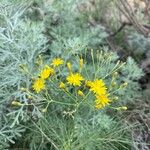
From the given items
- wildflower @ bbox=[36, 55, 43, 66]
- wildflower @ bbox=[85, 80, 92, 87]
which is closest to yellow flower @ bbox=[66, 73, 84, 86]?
wildflower @ bbox=[85, 80, 92, 87]

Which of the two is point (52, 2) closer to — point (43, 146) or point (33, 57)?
point (33, 57)

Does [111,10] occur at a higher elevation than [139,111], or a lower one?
higher

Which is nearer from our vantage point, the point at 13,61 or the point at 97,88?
the point at 97,88

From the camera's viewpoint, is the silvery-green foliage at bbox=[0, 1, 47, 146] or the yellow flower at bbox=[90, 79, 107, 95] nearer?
the yellow flower at bbox=[90, 79, 107, 95]

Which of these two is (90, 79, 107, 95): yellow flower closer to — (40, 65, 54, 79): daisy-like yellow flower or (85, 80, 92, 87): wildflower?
(85, 80, 92, 87): wildflower

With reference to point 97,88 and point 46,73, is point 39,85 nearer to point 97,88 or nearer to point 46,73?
point 46,73

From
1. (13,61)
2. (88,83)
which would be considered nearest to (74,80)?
(88,83)

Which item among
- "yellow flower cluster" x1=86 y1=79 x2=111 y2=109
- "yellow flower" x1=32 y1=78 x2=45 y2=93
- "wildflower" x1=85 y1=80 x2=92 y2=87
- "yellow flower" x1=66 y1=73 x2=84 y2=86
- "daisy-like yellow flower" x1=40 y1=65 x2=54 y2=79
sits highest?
"daisy-like yellow flower" x1=40 y1=65 x2=54 y2=79

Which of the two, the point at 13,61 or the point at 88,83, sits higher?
the point at 13,61

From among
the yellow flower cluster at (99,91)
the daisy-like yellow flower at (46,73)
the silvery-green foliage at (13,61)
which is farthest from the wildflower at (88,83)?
the silvery-green foliage at (13,61)

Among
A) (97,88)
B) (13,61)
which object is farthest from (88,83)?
(13,61)

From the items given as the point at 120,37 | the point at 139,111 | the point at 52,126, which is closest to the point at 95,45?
the point at 120,37
